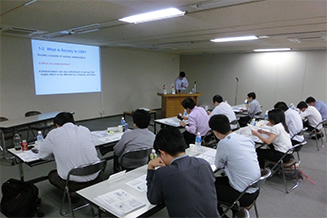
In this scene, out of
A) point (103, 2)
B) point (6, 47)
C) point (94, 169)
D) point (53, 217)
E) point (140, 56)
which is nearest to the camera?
point (94, 169)

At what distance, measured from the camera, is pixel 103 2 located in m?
2.71

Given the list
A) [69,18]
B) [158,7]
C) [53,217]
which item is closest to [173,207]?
[53,217]

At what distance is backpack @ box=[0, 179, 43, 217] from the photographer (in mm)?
2311

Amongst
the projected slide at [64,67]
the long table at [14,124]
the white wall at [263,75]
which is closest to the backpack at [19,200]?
the long table at [14,124]

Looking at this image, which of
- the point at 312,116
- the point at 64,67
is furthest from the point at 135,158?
the point at 64,67

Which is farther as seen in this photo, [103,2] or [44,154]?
[103,2]

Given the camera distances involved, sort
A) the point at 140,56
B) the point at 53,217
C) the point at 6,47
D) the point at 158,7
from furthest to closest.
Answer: the point at 140,56 < the point at 6,47 < the point at 158,7 < the point at 53,217

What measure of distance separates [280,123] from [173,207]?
2.37 metres

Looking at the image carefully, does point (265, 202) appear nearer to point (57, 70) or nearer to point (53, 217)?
point (53, 217)

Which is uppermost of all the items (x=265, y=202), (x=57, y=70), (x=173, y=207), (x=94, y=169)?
(x=57, y=70)

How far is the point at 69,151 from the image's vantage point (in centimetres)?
219

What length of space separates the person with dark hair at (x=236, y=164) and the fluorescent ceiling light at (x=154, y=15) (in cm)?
187

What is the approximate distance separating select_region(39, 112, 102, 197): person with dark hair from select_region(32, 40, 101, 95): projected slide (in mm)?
4693

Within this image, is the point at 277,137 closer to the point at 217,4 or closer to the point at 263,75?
the point at 217,4
